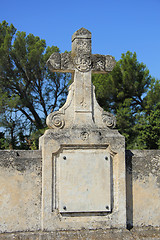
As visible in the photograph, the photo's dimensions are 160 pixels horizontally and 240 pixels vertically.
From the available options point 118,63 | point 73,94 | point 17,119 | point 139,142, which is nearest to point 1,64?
point 17,119

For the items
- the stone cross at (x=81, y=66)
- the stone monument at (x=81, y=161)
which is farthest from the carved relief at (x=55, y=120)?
the stone cross at (x=81, y=66)

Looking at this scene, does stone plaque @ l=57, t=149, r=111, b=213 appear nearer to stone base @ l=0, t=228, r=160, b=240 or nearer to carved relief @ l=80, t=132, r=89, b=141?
carved relief @ l=80, t=132, r=89, b=141

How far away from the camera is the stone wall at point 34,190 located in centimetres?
562

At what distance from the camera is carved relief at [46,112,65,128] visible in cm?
582

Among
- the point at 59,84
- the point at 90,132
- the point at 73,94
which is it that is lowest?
the point at 90,132

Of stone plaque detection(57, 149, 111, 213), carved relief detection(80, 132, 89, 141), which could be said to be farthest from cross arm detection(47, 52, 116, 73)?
stone plaque detection(57, 149, 111, 213)

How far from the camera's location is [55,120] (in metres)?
5.84

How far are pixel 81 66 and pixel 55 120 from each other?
110 cm

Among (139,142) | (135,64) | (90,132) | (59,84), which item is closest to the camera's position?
(90,132)

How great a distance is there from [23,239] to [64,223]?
706 millimetres

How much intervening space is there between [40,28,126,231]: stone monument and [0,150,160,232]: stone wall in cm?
22

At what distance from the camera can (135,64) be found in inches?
883

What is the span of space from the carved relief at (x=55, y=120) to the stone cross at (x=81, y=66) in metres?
0.28

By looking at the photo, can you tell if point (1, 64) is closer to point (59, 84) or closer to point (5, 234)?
point (59, 84)
